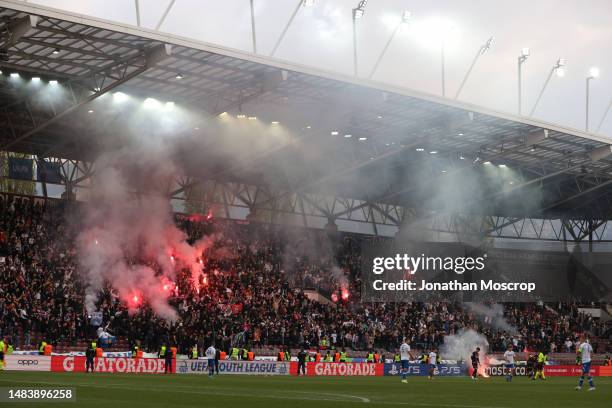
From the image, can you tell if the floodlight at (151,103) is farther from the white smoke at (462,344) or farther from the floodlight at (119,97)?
the white smoke at (462,344)

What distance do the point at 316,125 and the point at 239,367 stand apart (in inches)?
544

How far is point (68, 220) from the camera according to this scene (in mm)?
53438

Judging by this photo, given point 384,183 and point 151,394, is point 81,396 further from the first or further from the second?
point 384,183

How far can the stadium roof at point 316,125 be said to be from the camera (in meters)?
38.5

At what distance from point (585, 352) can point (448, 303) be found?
3744cm

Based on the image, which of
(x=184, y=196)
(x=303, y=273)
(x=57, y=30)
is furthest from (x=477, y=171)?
(x=57, y=30)

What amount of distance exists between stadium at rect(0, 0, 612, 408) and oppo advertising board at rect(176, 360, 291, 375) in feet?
0.36

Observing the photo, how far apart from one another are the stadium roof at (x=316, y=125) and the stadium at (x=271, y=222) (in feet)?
0.54

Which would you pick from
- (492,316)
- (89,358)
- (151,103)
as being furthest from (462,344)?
(89,358)

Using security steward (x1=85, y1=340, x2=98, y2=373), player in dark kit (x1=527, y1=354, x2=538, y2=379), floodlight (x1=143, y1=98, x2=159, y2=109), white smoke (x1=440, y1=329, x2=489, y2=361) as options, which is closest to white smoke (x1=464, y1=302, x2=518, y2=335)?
white smoke (x1=440, y1=329, x2=489, y2=361)

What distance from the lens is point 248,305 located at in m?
54.2

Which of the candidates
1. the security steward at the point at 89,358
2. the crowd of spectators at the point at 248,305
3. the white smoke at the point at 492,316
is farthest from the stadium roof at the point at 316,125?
the security steward at the point at 89,358

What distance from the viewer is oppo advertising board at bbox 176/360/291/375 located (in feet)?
139

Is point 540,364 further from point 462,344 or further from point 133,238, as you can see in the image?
point 133,238
